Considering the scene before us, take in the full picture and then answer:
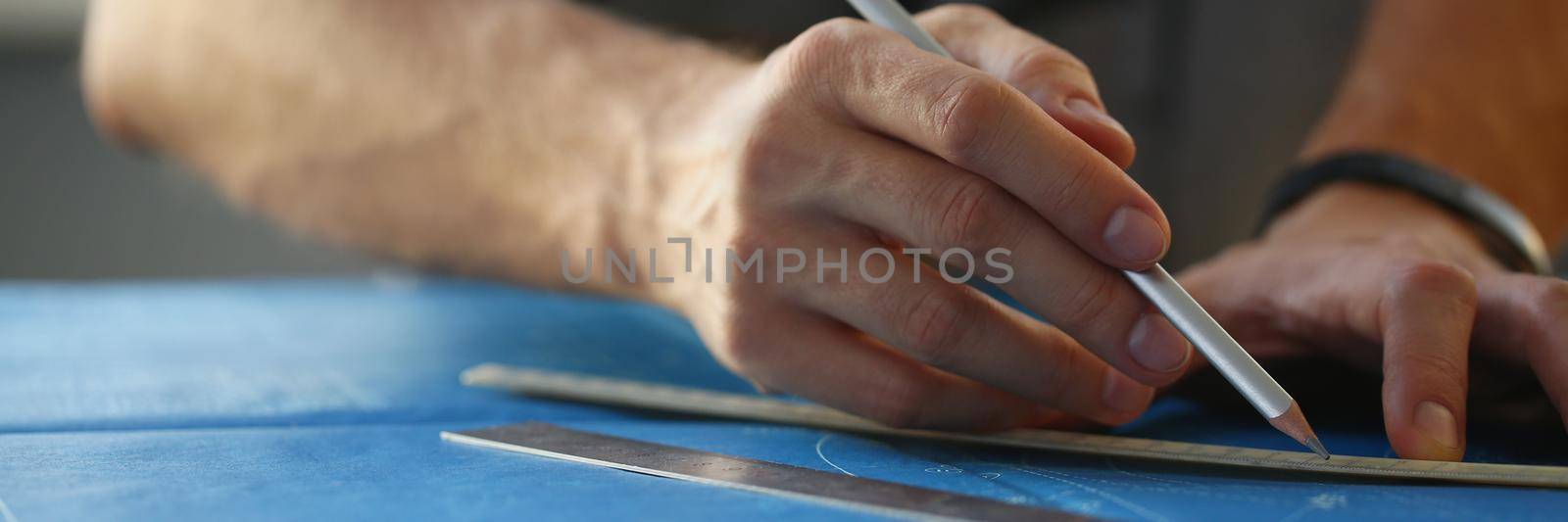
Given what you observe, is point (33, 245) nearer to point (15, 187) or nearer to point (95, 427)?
point (15, 187)

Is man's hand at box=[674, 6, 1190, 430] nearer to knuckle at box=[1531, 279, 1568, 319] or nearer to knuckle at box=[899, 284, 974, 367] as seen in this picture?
knuckle at box=[899, 284, 974, 367]

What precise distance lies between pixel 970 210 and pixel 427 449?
22 cm

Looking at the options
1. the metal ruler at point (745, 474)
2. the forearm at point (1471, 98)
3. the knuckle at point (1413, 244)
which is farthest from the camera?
the forearm at point (1471, 98)

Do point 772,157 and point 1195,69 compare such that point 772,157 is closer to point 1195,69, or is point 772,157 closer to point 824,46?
point 824,46

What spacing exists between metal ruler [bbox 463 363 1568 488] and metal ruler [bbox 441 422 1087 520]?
0.26 ft

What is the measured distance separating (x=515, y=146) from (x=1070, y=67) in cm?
45

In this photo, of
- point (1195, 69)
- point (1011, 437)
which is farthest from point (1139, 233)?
point (1195, 69)

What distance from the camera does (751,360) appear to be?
48 centimetres

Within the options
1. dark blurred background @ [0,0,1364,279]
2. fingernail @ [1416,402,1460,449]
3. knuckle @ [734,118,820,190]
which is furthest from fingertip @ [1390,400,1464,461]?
dark blurred background @ [0,0,1364,279]

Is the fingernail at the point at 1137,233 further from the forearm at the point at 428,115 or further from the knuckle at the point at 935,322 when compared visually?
the forearm at the point at 428,115

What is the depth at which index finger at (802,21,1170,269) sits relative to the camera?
0.37 meters

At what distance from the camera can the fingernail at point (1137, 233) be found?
1.24 feet

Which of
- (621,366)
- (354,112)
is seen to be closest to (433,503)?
(621,366)

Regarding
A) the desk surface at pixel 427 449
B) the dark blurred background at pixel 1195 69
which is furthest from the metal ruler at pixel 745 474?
the dark blurred background at pixel 1195 69
